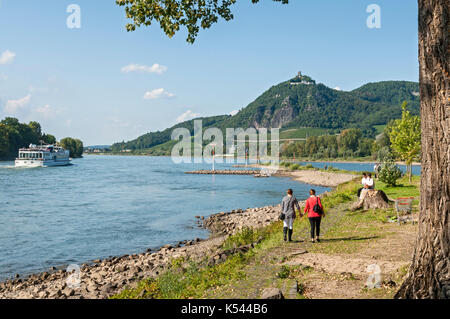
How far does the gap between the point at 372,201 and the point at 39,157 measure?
117326 millimetres

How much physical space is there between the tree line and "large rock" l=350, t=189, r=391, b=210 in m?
140

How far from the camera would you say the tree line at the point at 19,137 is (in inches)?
5738

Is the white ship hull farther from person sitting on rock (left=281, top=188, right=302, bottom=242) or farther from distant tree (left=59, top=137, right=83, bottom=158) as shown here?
person sitting on rock (left=281, top=188, right=302, bottom=242)

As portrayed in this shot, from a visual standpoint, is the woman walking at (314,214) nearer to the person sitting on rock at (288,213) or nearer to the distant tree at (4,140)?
the person sitting on rock at (288,213)

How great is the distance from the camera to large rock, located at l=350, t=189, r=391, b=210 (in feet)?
61.7

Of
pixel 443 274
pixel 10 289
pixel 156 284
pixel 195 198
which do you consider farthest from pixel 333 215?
pixel 195 198

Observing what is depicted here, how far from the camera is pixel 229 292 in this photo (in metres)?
8.07

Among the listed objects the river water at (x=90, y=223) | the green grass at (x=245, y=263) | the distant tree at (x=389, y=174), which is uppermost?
the distant tree at (x=389, y=174)

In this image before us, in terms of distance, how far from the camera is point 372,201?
62.7 feet

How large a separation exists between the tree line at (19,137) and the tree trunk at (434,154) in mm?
149310

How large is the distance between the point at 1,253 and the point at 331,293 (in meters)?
20.1

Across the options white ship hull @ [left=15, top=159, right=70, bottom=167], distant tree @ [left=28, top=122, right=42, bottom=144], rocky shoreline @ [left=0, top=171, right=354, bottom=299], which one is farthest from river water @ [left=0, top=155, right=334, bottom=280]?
distant tree @ [left=28, top=122, right=42, bottom=144]

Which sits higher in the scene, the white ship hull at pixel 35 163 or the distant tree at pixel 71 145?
the distant tree at pixel 71 145

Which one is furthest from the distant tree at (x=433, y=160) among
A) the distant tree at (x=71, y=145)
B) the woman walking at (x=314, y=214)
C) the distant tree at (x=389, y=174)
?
the distant tree at (x=71, y=145)
